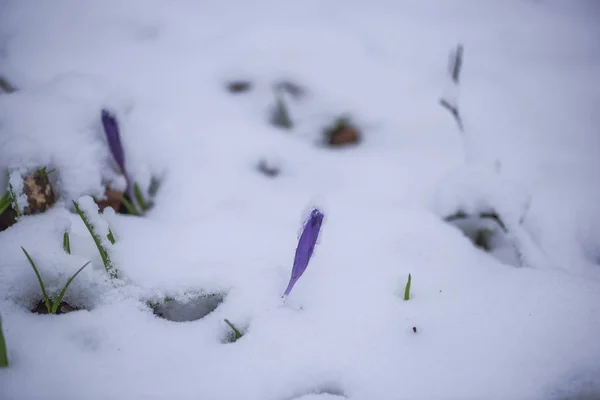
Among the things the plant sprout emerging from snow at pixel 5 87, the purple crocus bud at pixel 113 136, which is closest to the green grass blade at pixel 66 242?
the purple crocus bud at pixel 113 136

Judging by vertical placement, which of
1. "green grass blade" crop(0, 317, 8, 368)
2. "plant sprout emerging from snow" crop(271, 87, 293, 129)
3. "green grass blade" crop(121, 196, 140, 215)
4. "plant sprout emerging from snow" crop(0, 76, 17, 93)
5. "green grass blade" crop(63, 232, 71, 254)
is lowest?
"green grass blade" crop(121, 196, 140, 215)

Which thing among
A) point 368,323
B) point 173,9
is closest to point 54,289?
point 368,323

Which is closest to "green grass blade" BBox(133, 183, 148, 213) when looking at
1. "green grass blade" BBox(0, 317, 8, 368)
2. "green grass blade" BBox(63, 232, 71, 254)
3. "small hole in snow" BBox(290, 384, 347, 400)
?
"green grass blade" BBox(63, 232, 71, 254)

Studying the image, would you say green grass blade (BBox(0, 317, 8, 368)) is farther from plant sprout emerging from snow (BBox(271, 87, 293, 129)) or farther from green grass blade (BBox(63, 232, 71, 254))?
plant sprout emerging from snow (BBox(271, 87, 293, 129))

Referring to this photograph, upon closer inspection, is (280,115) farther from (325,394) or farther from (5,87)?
(325,394)

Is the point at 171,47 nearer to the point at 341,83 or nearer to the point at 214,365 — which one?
the point at 341,83

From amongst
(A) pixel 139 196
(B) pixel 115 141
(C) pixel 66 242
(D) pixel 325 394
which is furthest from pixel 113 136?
(D) pixel 325 394

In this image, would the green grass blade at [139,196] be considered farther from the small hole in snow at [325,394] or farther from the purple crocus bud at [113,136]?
the small hole in snow at [325,394]

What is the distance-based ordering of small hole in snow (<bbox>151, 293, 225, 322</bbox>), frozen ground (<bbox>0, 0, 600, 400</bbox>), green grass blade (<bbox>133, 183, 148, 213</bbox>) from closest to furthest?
frozen ground (<bbox>0, 0, 600, 400</bbox>)
small hole in snow (<bbox>151, 293, 225, 322</bbox>)
green grass blade (<bbox>133, 183, 148, 213</bbox>)
